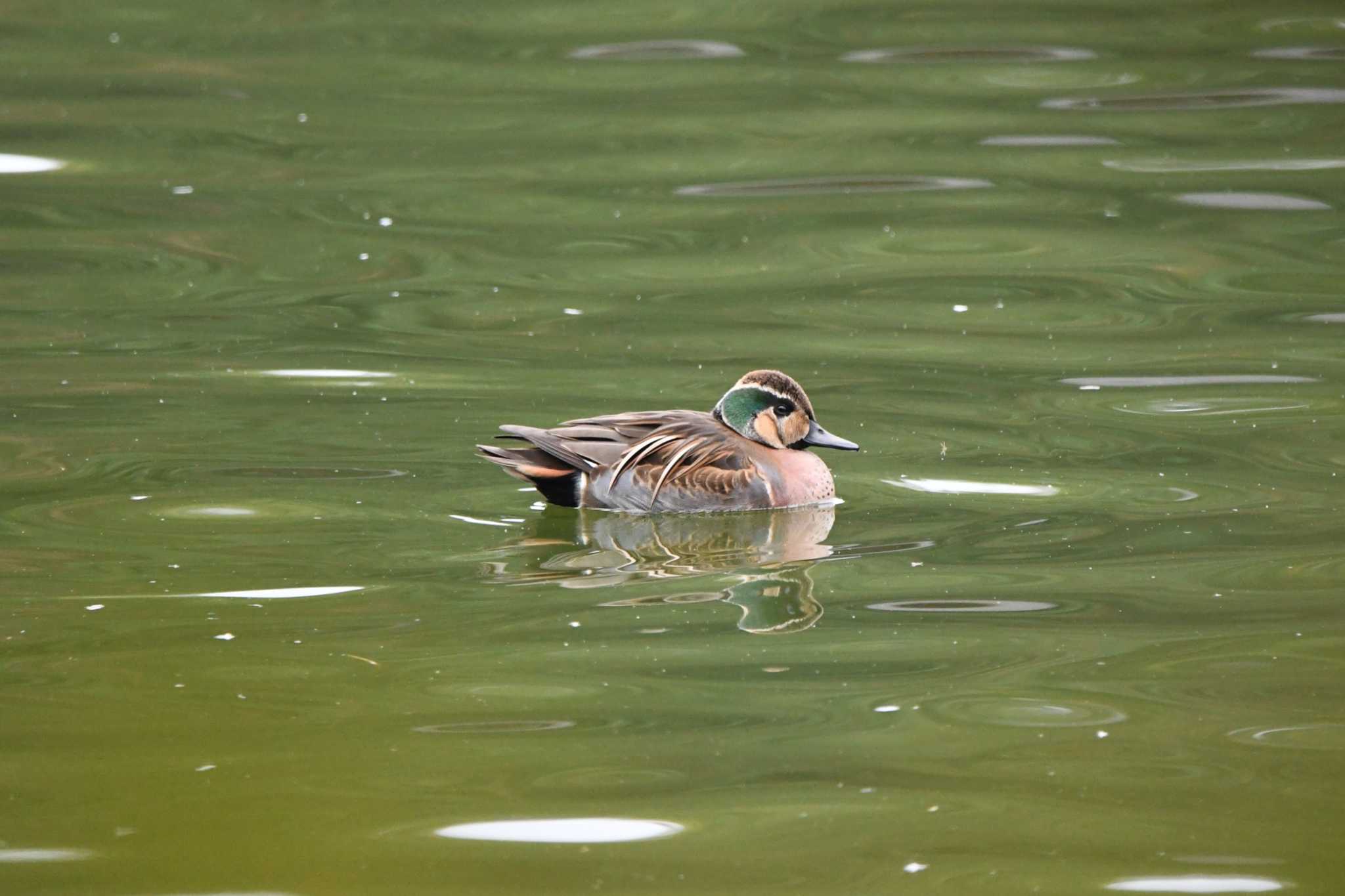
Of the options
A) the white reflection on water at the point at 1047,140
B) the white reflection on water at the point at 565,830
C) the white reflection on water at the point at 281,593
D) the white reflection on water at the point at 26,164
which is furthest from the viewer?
the white reflection on water at the point at 1047,140

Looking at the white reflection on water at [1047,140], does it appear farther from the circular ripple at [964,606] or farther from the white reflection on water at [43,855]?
the white reflection on water at [43,855]

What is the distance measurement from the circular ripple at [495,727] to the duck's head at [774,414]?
2683 millimetres

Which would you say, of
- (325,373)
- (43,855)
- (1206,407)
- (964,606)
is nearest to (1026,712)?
(964,606)

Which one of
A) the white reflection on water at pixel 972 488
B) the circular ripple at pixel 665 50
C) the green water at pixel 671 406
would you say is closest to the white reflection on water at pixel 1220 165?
the green water at pixel 671 406

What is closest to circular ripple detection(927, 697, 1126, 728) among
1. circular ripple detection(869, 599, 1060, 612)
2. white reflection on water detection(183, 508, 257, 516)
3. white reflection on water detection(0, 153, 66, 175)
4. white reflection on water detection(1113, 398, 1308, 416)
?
circular ripple detection(869, 599, 1060, 612)

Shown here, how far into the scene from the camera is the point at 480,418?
28.7 feet

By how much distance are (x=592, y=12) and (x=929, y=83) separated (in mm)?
2477

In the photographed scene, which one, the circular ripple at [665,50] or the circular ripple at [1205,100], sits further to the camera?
the circular ripple at [665,50]

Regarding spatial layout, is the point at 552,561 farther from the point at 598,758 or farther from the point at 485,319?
the point at 485,319

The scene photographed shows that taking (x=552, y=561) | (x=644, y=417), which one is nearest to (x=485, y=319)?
(x=644, y=417)

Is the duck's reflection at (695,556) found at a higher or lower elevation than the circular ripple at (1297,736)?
higher

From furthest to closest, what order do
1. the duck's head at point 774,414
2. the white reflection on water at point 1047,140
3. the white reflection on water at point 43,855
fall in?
the white reflection on water at point 1047,140 → the duck's head at point 774,414 → the white reflection on water at point 43,855

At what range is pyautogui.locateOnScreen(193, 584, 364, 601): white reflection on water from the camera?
21.1 ft

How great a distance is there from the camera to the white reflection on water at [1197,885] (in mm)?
4477
